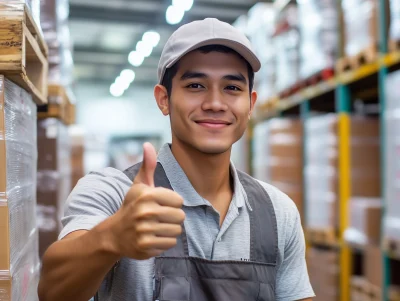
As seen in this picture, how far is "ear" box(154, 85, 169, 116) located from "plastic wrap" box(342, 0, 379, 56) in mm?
2482

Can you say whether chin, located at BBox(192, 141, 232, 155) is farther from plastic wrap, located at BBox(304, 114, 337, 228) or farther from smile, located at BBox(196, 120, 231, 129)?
plastic wrap, located at BBox(304, 114, 337, 228)

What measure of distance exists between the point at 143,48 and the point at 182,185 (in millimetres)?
12129

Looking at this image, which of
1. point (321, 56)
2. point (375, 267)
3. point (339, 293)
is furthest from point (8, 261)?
point (321, 56)

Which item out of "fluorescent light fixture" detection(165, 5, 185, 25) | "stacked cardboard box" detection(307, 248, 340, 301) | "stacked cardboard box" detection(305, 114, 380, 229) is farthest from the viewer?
"fluorescent light fixture" detection(165, 5, 185, 25)

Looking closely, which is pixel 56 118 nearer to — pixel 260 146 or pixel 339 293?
pixel 339 293

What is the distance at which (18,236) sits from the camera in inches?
62.7

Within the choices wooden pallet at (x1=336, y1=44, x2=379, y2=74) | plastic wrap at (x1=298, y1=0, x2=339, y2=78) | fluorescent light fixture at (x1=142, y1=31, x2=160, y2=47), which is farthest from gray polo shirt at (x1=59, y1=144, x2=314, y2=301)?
fluorescent light fixture at (x1=142, y1=31, x2=160, y2=47)

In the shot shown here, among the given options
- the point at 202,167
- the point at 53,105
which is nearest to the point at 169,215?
the point at 202,167

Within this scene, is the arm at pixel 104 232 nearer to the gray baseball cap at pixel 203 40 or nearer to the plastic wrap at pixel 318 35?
the gray baseball cap at pixel 203 40

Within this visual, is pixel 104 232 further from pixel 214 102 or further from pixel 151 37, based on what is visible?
pixel 151 37

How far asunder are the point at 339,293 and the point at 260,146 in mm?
2229

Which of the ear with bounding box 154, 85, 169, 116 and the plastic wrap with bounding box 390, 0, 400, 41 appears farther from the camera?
the plastic wrap with bounding box 390, 0, 400, 41

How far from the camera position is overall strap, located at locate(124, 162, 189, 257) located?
65.8 inches

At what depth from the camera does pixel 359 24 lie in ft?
13.6
